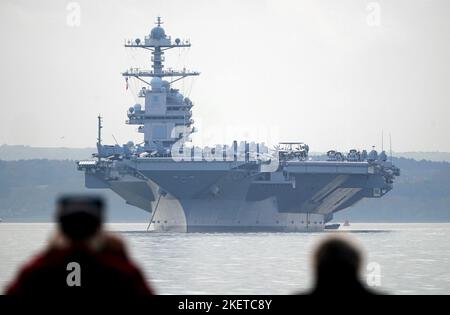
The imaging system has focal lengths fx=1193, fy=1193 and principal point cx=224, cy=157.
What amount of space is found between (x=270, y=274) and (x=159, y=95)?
153 feet

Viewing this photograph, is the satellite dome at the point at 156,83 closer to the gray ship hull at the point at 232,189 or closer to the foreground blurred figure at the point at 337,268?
the gray ship hull at the point at 232,189

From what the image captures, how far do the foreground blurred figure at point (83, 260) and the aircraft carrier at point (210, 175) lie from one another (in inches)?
2515

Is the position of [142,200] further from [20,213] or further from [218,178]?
[20,213]

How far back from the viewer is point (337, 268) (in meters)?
4.20

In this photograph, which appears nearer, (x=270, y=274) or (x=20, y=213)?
(x=270, y=274)

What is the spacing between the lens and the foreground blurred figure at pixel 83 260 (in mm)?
4168

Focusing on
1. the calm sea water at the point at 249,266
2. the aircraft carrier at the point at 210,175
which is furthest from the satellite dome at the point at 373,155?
the calm sea water at the point at 249,266

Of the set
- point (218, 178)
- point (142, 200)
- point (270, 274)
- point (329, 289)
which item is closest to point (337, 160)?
point (218, 178)

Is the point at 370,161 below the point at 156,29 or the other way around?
below

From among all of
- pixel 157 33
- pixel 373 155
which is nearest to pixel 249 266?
pixel 373 155

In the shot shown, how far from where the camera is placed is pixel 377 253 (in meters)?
48.9

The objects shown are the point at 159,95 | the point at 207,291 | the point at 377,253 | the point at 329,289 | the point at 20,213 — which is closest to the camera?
the point at 329,289

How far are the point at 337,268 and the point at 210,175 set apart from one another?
216 ft

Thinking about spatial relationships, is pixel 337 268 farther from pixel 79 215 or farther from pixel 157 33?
pixel 157 33
